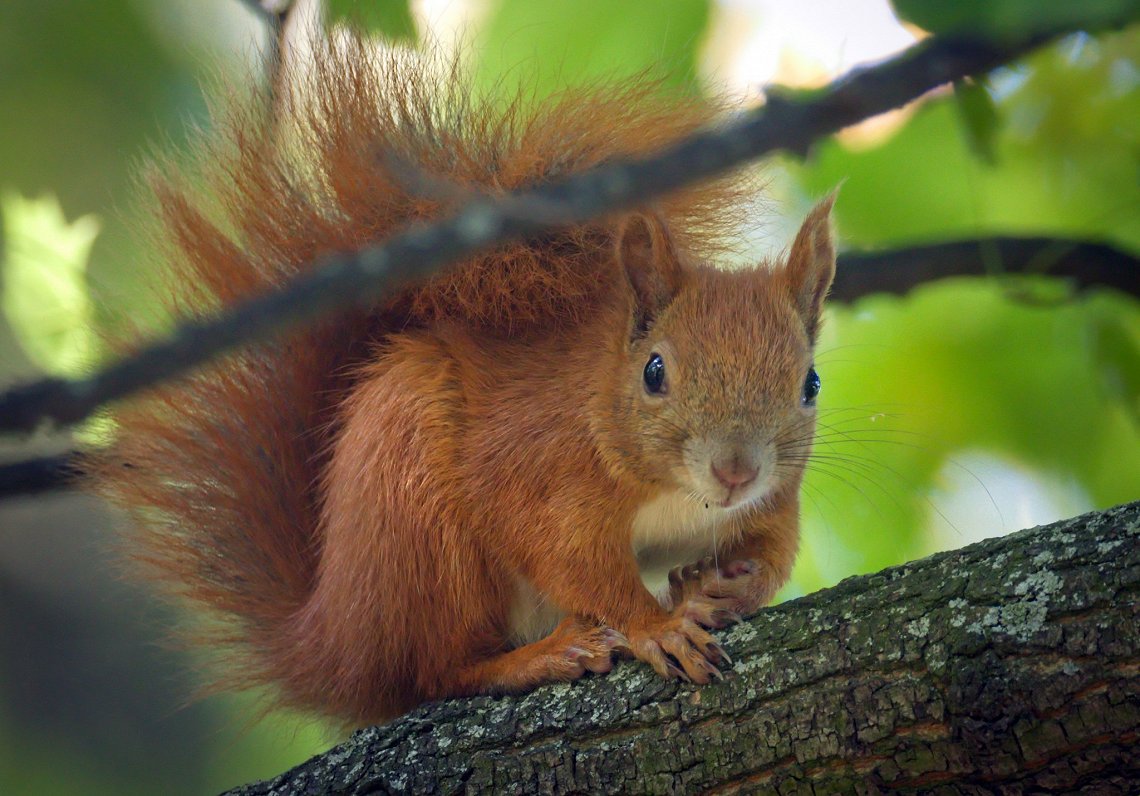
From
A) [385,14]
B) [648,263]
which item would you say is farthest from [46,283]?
[648,263]

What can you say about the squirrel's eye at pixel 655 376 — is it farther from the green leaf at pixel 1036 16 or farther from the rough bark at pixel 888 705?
the green leaf at pixel 1036 16

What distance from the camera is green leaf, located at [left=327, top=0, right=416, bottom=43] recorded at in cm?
194

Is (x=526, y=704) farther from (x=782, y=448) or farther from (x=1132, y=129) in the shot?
(x=1132, y=129)

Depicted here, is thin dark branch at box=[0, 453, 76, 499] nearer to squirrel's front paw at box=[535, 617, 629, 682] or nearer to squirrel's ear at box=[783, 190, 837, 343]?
squirrel's front paw at box=[535, 617, 629, 682]

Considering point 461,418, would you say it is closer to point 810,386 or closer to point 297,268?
point 297,268

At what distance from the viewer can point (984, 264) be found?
2898mm

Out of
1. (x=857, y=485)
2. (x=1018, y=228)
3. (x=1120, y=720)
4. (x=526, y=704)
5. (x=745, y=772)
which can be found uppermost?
(x=1018, y=228)

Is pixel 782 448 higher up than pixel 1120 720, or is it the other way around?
pixel 782 448

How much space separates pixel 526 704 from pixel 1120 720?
3.89ft

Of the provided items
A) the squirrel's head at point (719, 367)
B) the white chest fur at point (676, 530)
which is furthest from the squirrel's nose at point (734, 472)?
the white chest fur at point (676, 530)

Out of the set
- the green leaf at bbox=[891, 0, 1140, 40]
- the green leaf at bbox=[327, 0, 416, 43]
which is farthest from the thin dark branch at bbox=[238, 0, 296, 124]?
the green leaf at bbox=[891, 0, 1140, 40]

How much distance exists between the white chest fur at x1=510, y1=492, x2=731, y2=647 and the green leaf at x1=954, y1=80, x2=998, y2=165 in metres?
1.51

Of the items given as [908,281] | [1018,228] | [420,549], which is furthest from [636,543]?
[1018,228]

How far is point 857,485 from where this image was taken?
10.2ft
